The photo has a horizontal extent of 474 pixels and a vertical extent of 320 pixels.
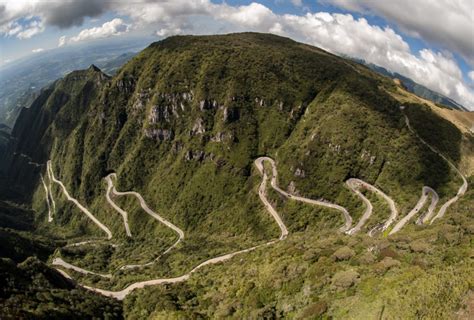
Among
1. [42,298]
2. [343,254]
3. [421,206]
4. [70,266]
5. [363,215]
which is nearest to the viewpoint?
[343,254]

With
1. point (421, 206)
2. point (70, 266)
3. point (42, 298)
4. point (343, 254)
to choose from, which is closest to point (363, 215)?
point (421, 206)

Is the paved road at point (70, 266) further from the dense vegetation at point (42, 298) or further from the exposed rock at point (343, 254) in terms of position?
the exposed rock at point (343, 254)

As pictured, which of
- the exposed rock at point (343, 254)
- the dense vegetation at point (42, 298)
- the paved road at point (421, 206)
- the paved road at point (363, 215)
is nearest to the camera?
the exposed rock at point (343, 254)

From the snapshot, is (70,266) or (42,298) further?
(70,266)

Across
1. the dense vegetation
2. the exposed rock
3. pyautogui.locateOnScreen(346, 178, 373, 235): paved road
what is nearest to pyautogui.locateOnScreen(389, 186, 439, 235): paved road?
pyautogui.locateOnScreen(346, 178, 373, 235): paved road

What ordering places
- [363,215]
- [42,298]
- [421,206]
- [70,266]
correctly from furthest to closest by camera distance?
[70,266] → [363,215] → [421,206] → [42,298]

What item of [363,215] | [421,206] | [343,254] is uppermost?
[343,254]

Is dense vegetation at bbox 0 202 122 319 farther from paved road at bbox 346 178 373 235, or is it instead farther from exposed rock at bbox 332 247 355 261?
paved road at bbox 346 178 373 235

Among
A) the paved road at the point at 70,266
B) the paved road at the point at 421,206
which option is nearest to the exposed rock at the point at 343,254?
the paved road at the point at 421,206

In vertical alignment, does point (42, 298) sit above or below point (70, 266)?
above

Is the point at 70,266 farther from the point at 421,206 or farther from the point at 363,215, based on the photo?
the point at 421,206
